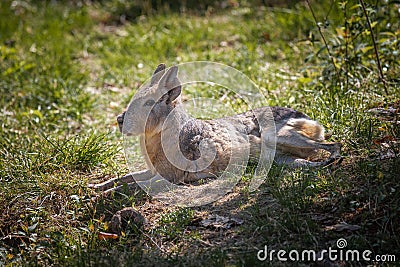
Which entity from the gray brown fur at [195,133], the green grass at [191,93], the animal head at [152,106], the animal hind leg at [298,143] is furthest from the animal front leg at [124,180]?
the animal hind leg at [298,143]

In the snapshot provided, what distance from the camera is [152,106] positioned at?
4430mm

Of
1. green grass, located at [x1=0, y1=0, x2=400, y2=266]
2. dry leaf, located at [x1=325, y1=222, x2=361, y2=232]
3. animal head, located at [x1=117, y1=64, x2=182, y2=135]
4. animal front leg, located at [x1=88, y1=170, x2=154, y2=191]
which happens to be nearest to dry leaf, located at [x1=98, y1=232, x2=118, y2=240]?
green grass, located at [x1=0, y1=0, x2=400, y2=266]

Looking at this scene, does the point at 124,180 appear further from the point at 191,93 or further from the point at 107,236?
the point at 191,93

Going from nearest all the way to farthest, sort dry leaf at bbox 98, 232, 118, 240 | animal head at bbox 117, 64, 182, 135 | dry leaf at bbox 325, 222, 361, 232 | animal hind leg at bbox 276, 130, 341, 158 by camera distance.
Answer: dry leaf at bbox 325, 222, 361, 232 < dry leaf at bbox 98, 232, 118, 240 < animal head at bbox 117, 64, 182, 135 < animal hind leg at bbox 276, 130, 341, 158

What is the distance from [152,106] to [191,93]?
2.22 meters

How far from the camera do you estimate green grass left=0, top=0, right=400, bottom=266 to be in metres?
3.68

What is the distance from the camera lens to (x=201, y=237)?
3789 millimetres

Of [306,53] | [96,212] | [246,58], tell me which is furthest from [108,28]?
[96,212]

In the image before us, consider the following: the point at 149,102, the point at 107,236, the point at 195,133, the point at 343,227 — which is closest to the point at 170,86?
the point at 149,102

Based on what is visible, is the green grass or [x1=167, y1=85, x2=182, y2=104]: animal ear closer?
the green grass

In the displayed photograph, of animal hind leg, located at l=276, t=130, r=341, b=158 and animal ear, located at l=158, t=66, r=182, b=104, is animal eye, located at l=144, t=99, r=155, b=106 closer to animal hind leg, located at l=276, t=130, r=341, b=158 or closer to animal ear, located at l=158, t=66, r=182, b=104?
animal ear, located at l=158, t=66, r=182, b=104

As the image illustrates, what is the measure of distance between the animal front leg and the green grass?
13 centimetres

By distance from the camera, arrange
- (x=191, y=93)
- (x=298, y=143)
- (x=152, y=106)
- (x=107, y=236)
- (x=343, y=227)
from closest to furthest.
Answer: (x=343, y=227) → (x=107, y=236) → (x=152, y=106) → (x=298, y=143) → (x=191, y=93)

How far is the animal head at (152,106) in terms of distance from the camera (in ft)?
14.4
